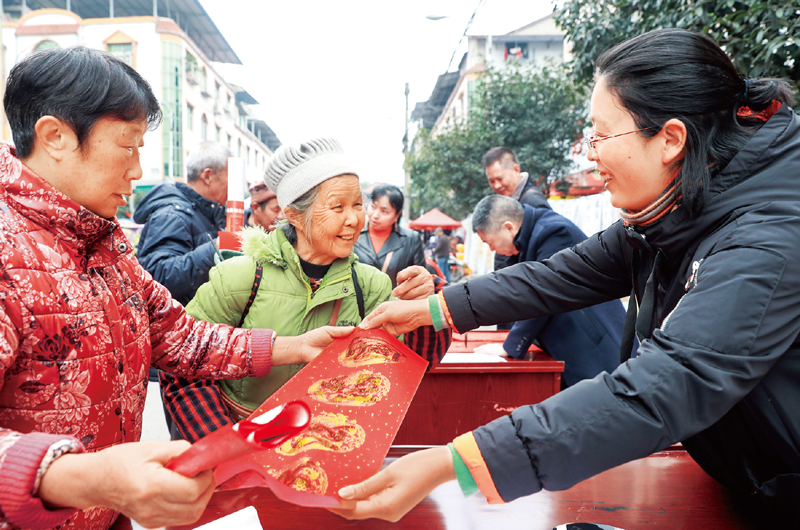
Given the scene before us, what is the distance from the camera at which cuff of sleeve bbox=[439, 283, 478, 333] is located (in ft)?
5.93

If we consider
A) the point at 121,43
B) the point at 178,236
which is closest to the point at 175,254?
the point at 178,236

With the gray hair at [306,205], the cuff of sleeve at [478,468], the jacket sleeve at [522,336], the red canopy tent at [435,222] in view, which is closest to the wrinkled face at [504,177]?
the jacket sleeve at [522,336]

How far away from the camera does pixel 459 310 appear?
1811 millimetres

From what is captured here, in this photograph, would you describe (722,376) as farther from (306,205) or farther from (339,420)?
(306,205)

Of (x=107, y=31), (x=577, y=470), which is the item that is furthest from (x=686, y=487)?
(x=107, y=31)

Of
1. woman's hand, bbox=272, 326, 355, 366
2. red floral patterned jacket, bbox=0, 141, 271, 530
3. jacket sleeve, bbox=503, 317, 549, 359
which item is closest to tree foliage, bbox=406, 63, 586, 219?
jacket sleeve, bbox=503, 317, 549, 359

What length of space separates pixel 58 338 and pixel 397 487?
0.77 m

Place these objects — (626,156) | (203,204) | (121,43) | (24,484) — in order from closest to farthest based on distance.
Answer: (24,484)
(626,156)
(203,204)
(121,43)

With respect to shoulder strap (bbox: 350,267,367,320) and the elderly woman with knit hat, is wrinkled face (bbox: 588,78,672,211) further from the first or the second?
shoulder strap (bbox: 350,267,367,320)

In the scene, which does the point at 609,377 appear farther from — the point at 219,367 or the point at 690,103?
the point at 219,367

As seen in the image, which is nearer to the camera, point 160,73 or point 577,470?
point 577,470

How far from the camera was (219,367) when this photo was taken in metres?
1.61

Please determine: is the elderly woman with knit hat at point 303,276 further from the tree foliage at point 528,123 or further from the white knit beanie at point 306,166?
the tree foliage at point 528,123

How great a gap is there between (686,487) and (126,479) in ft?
4.78
